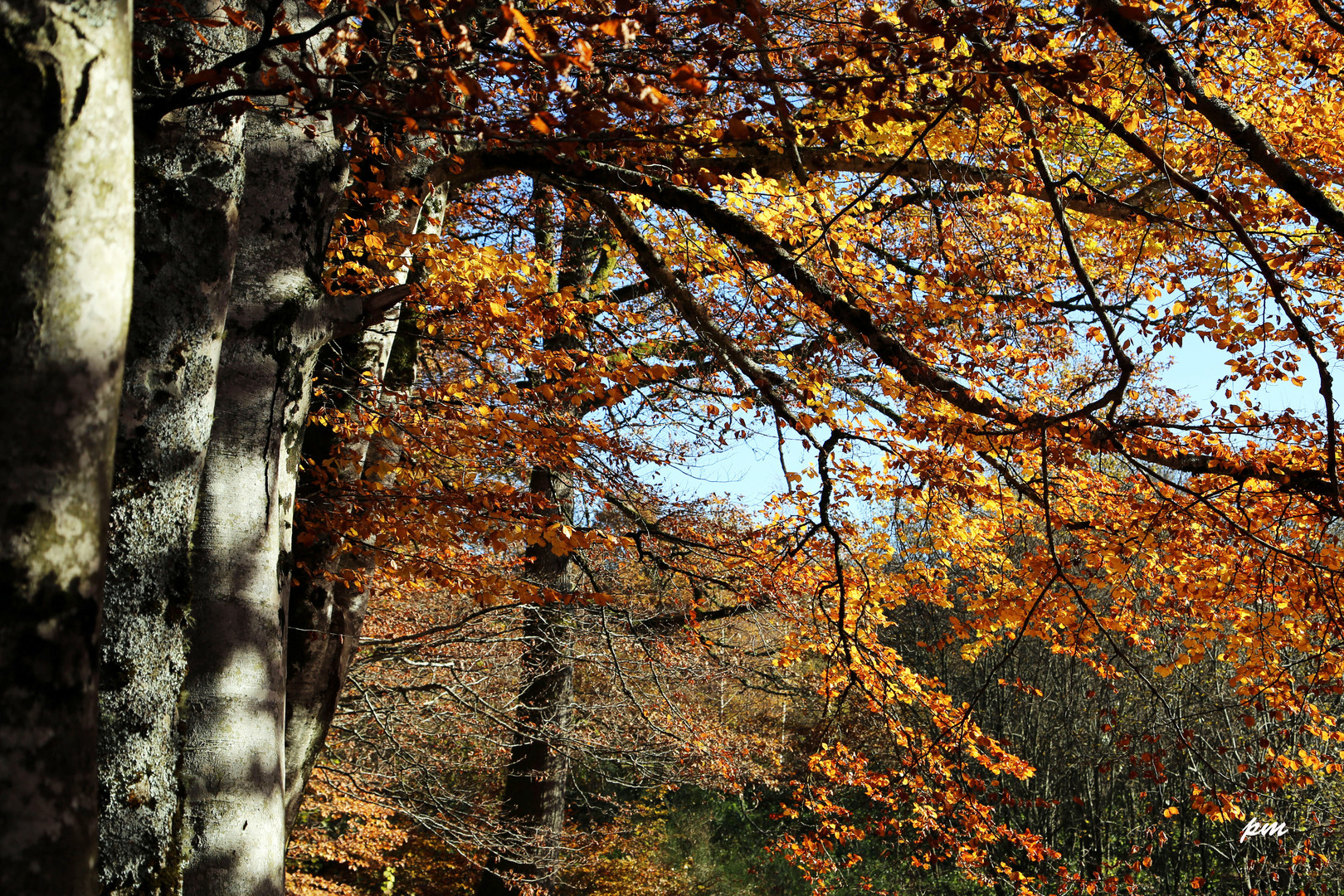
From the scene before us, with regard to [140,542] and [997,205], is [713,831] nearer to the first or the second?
[997,205]

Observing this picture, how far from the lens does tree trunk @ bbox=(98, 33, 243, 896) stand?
7.31 feet

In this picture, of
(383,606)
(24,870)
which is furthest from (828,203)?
(383,606)

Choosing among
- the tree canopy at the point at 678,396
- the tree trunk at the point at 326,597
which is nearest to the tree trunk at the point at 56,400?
the tree canopy at the point at 678,396

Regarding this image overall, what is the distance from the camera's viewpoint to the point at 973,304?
590cm

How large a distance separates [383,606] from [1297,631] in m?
9.46

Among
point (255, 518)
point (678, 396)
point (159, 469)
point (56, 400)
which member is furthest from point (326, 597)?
point (678, 396)

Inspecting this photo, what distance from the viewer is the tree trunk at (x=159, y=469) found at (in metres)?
2.23

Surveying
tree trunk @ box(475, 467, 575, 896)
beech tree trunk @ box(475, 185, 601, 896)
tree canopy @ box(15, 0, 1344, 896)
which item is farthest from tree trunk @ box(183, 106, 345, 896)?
beech tree trunk @ box(475, 185, 601, 896)

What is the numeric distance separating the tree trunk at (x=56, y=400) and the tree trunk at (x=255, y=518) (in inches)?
55.8

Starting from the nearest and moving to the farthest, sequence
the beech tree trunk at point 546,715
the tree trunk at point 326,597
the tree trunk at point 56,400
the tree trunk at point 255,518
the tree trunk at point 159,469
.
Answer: the tree trunk at point 56,400 < the tree trunk at point 159,469 < the tree trunk at point 255,518 < the tree trunk at point 326,597 < the beech tree trunk at point 546,715

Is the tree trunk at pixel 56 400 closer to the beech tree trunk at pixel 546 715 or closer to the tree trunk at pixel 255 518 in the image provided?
the tree trunk at pixel 255 518

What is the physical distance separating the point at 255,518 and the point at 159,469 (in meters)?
0.52

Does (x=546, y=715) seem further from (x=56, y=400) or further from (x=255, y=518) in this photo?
(x=56, y=400)

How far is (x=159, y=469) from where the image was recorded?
2361 mm
